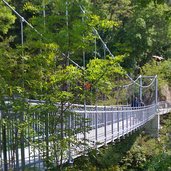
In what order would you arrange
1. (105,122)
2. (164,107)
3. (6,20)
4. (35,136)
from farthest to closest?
(164,107) < (6,20) < (105,122) < (35,136)

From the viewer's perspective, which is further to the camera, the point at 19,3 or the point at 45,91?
the point at 19,3

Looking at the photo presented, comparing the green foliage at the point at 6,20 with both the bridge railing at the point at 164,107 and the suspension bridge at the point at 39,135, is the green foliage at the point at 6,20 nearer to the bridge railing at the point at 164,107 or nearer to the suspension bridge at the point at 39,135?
the suspension bridge at the point at 39,135

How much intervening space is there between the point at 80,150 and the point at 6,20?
6.44 meters

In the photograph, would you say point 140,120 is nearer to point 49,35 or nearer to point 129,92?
point 129,92

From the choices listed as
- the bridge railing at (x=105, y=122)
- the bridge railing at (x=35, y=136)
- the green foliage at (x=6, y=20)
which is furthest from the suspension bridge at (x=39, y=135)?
the green foliage at (x=6, y=20)

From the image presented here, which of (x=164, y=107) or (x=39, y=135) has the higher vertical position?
(x=39, y=135)

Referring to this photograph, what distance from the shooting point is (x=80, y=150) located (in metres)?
4.91

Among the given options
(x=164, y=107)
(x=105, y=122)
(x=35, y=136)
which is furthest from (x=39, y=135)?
(x=164, y=107)

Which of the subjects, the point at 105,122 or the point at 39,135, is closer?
the point at 39,135

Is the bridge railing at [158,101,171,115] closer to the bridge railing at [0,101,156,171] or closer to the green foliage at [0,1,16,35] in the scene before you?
the green foliage at [0,1,16,35]

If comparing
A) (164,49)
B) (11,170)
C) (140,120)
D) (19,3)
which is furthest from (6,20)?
(164,49)

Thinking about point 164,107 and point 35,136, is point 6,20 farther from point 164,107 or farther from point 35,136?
point 164,107

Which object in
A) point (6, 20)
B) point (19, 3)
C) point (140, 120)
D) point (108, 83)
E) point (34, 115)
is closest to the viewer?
point (34, 115)

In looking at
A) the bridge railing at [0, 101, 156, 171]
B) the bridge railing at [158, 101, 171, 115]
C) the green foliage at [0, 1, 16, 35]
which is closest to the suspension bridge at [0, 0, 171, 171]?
the bridge railing at [0, 101, 156, 171]
